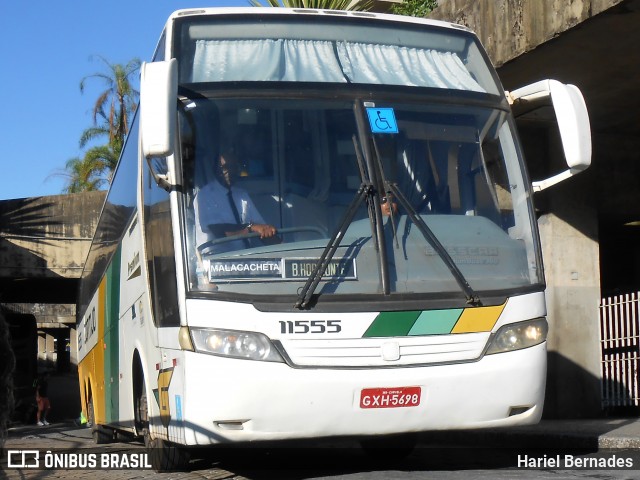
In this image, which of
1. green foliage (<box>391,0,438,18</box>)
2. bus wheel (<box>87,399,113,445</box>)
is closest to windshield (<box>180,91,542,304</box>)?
bus wheel (<box>87,399,113,445</box>)

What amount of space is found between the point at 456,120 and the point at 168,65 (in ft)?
7.26

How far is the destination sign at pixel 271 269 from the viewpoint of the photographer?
6391 millimetres

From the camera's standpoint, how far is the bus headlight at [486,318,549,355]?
662 cm

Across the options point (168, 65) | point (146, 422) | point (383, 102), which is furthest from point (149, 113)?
point (146, 422)

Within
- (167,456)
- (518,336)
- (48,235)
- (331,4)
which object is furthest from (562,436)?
(48,235)

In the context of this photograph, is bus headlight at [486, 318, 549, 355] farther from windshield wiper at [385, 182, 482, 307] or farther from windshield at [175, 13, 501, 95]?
windshield at [175, 13, 501, 95]

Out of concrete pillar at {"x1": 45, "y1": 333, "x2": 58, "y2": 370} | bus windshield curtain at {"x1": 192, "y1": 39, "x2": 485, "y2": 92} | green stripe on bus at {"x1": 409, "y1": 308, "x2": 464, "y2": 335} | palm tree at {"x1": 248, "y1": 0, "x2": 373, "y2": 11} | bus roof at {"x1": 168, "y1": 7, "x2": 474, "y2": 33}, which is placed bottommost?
concrete pillar at {"x1": 45, "y1": 333, "x2": 58, "y2": 370}

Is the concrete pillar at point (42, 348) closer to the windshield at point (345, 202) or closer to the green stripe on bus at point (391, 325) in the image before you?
the windshield at point (345, 202)

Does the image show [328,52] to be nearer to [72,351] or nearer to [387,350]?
[387,350]

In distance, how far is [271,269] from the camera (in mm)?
6414

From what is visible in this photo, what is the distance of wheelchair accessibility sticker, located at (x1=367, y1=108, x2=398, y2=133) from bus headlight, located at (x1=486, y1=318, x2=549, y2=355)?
163 cm

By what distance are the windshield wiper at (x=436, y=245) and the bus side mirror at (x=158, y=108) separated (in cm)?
155

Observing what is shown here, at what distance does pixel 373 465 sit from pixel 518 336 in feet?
8.47

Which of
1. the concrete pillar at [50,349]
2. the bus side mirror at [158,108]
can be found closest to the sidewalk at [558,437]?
the bus side mirror at [158,108]
